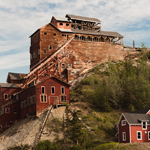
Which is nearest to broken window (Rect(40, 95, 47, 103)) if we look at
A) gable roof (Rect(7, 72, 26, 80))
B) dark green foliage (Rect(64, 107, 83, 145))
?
dark green foliage (Rect(64, 107, 83, 145))

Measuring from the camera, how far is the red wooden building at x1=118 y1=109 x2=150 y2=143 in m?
46.4

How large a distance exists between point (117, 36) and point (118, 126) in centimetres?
4126

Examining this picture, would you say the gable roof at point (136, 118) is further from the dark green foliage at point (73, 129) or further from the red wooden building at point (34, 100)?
the red wooden building at point (34, 100)

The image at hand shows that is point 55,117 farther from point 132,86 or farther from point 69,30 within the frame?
point 69,30

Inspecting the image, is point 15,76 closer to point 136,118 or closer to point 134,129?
point 136,118

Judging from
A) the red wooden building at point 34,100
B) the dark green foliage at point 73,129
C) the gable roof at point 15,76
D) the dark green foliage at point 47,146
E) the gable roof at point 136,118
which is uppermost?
the gable roof at point 15,76

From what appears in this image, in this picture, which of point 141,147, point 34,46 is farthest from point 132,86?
point 34,46

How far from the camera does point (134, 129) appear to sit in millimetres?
46750

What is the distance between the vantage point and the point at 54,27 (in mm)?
75812

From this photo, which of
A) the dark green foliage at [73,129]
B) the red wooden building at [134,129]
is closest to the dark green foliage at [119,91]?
the red wooden building at [134,129]

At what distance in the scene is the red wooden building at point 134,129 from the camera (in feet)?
152

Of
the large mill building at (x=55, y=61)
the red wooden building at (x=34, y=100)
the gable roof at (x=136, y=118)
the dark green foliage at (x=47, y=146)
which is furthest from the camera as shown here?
the large mill building at (x=55, y=61)

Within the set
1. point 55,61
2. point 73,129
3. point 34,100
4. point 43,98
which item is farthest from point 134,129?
point 55,61

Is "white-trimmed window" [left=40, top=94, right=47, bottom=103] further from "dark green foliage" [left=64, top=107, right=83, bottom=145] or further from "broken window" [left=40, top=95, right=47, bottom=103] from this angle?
"dark green foliage" [left=64, top=107, right=83, bottom=145]
